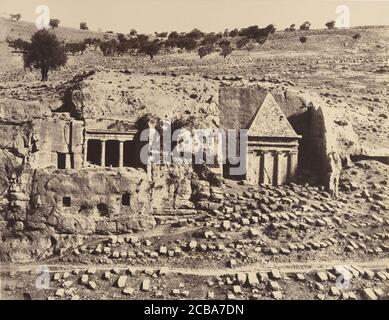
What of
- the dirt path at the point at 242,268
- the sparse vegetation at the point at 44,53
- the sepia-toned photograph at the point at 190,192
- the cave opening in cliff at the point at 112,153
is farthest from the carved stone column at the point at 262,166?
the sparse vegetation at the point at 44,53

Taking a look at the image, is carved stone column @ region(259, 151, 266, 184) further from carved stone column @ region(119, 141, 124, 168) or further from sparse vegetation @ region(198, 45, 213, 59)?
sparse vegetation @ region(198, 45, 213, 59)

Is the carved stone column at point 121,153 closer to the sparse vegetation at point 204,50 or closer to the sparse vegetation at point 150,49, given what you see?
the sparse vegetation at point 150,49

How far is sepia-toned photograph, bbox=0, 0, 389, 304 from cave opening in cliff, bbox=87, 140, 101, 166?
0.06 meters

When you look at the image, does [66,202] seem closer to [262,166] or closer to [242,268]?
[242,268]

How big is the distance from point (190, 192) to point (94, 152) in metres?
5.28

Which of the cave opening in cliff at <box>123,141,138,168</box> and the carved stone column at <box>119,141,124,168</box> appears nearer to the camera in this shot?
the carved stone column at <box>119,141,124,168</box>

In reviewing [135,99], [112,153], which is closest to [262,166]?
[135,99]

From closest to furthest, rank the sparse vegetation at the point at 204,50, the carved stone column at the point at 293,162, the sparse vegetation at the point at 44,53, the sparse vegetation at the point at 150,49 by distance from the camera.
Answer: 1. the carved stone column at the point at 293,162
2. the sparse vegetation at the point at 44,53
3. the sparse vegetation at the point at 150,49
4. the sparse vegetation at the point at 204,50

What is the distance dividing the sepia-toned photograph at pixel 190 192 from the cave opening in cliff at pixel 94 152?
0.21 ft

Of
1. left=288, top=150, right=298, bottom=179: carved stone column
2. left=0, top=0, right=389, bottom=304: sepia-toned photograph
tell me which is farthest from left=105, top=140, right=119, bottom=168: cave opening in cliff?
left=288, top=150, right=298, bottom=179: carved stone column

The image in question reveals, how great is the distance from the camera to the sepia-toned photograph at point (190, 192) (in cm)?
1816

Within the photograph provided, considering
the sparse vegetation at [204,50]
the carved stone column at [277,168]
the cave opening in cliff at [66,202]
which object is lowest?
the cave opening in cliff at [66,202]

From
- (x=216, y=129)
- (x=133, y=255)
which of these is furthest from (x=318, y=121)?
(x=133, y=255)

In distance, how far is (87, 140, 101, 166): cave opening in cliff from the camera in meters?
23.5
